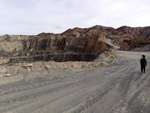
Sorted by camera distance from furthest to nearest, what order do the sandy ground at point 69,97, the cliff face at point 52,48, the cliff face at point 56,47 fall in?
the cliff face at point 52,48, the cliff face at point 56,47, the sandy ground at point 69,97

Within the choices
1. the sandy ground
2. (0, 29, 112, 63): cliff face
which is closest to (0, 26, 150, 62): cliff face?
(0, 29, 112, 63): cliff face

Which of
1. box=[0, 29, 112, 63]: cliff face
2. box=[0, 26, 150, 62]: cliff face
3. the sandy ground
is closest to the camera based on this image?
the sandy ground

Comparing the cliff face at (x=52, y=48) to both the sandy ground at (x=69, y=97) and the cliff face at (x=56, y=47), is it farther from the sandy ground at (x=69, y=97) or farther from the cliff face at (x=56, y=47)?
the sandy ground at (x=69, y=97)

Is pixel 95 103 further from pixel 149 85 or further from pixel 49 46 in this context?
pixel 49 46

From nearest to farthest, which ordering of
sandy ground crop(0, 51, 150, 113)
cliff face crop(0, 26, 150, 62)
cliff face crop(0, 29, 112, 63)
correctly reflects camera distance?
sandy ground crop(0, 51, 150, 113) < cliff face crop(0, 26, 150, 62) < cliff face crop(0, 29, 112, 63)

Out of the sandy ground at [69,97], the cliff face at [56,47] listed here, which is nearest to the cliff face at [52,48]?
the cliff face at [56,47]

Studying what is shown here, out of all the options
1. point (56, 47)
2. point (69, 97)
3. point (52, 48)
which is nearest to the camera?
point (69, 97)

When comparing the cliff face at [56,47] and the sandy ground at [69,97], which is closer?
the sandy ground at [69,97]

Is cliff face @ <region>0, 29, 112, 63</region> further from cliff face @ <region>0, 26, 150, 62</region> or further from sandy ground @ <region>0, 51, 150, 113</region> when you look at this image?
sandy ground @ <region>0, 51, 150, 113</region>

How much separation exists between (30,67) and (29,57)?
180 ft

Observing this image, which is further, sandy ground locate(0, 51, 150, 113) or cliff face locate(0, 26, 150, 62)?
cliff face locate(0, 26, 150, 62)

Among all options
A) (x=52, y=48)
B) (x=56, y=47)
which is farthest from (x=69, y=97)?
(x=52, y=48)

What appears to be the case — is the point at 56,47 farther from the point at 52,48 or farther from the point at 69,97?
the point at 69,97

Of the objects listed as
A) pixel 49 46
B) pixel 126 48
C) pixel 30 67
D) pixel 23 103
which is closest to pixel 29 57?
pixel 49 46
